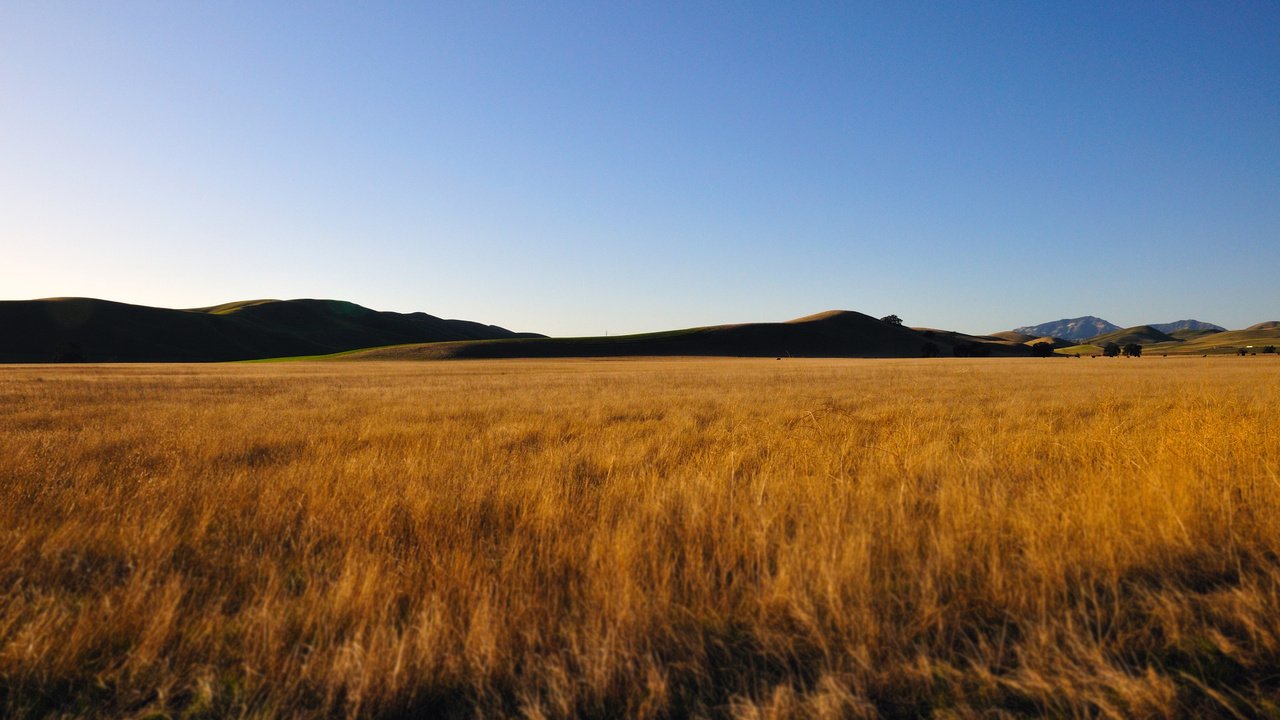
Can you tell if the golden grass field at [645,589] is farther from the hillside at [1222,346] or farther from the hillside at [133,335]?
the hillside at [1222,346]

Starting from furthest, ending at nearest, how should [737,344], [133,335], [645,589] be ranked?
[133,335] < [737,344] < [645,589]

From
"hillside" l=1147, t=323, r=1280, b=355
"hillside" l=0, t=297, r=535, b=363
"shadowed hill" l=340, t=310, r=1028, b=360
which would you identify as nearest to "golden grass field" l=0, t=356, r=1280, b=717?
"shadowed hill" l=340, t=310, r=1028, b=360

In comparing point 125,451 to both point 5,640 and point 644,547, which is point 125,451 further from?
point 644,547

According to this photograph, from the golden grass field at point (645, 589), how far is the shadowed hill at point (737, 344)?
291 ft

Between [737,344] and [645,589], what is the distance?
115 meters

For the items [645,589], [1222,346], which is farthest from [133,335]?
[1222,346]

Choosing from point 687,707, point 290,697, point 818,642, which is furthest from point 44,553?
point 818,642

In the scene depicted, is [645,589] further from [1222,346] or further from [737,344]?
[1222,346]

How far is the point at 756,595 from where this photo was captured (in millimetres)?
3018

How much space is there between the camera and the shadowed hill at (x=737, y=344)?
323ft

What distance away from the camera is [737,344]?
116 m

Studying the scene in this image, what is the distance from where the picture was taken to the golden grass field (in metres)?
2.30

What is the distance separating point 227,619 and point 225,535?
5.03 feet

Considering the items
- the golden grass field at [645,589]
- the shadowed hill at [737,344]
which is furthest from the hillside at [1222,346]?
the golden grass field at [645,589]
